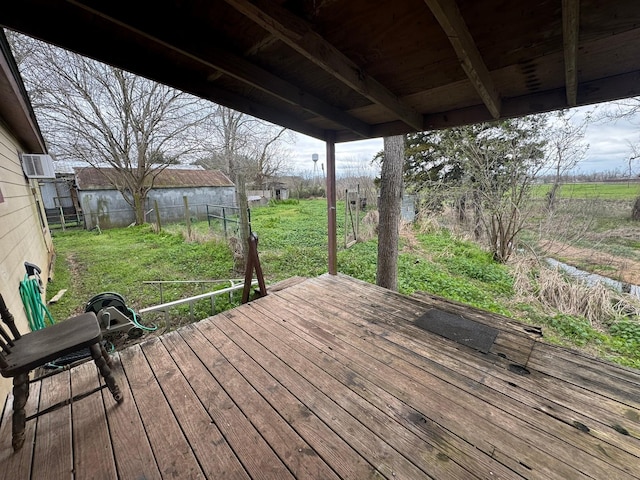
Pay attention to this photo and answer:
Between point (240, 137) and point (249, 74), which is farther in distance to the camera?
point (240, 137)

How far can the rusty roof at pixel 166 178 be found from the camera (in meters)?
10.3

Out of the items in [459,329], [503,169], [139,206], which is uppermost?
[503,169]

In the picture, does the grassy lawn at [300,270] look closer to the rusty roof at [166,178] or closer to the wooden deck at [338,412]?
the wooden deck at [338,412]

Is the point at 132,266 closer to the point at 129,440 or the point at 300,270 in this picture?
the point at 300,270

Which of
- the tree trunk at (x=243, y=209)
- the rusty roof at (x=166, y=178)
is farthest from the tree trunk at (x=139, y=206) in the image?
the tree trunk at (x=243, y=209)

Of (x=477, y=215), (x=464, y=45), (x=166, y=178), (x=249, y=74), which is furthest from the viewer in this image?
(x=166, y=178)

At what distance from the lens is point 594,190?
4.44 metres

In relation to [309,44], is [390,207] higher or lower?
lower

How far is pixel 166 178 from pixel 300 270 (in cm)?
1067

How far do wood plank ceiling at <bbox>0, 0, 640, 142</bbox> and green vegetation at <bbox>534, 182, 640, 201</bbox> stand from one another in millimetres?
3680

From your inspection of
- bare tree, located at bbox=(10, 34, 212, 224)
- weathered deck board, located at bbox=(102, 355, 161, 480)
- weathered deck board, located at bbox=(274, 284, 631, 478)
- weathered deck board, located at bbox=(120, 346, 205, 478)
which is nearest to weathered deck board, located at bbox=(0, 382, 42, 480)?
weathered deck board, located at bbox=(102, 355, 161, 480)

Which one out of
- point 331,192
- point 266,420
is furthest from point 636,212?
point 266,420

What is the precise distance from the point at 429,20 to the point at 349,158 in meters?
10.3

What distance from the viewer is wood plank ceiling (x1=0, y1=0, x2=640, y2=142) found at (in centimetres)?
111
